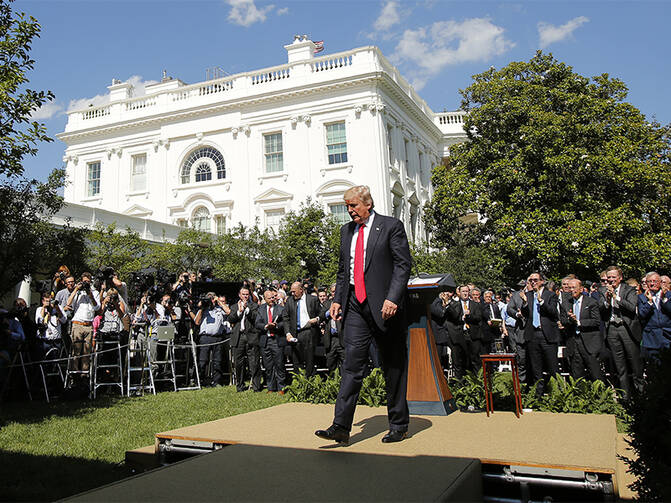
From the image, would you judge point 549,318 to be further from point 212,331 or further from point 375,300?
point 212,331

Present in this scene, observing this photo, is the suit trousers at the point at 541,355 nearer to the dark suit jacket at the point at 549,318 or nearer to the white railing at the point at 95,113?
the dark suit jacket at the point at 549,318

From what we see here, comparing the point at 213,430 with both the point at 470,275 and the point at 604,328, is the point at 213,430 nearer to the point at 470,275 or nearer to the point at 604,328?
the point at 604,328

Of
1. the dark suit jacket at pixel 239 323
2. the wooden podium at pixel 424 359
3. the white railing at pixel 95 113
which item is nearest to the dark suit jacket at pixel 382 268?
the wooden podium at pixel 424 359

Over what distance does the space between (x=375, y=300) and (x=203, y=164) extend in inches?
1342

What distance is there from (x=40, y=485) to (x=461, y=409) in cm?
504

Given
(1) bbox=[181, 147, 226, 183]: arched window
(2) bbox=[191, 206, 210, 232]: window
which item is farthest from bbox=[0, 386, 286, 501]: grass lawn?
(1) bbox=[181, 147, 226, 183]: arched window

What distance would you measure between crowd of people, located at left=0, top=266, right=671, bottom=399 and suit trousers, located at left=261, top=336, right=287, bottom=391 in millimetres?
23

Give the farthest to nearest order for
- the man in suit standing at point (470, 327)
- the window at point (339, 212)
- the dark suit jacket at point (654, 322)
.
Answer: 1. the window at point (339, 212)
2. the man in suit standing at point (470, 327)
3. the dark suit jacket at point (654, 322)

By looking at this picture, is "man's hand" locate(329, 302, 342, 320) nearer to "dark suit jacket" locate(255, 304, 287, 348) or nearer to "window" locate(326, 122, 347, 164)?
"dark suit jacket" locate(255, 304, 287, 348)

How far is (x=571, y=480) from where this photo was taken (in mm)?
3896

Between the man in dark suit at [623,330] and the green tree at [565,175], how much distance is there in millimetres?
14509

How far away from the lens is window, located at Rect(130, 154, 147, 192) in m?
38.2

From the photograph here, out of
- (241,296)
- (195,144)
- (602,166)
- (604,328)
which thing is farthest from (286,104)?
(604,328)

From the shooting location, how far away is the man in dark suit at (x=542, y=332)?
9211mm
